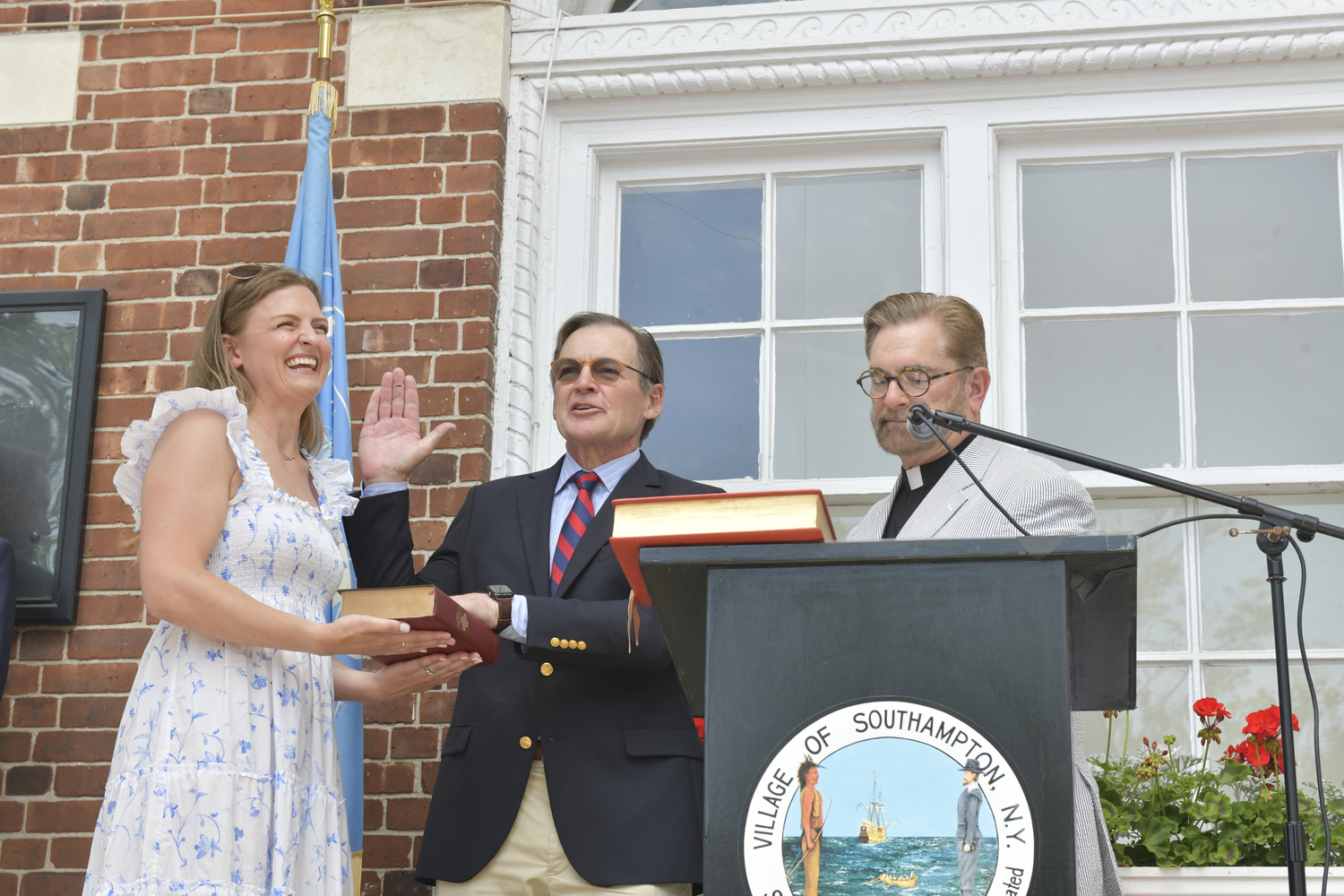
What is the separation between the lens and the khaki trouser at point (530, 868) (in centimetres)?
258

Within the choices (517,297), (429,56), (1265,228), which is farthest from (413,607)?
(1265,228)

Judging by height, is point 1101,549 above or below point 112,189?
below

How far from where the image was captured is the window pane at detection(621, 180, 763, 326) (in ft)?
13.6

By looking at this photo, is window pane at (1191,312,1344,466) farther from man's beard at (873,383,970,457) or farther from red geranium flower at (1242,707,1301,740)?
man's beard at (873,383,970,457)

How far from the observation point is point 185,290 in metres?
4.08

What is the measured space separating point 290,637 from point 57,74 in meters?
2.80

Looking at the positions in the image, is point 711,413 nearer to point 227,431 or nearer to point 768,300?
point 768,300

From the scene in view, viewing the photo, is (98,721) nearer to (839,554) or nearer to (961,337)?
(961,337)

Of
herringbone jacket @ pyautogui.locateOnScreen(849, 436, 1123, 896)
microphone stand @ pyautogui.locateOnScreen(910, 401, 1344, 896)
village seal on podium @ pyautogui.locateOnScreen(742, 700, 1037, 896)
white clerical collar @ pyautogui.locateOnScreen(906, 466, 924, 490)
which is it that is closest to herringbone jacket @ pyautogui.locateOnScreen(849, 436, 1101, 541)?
herringbone jacket @ pyautogui.locateOnScreen(849, 436, 1123, 896)

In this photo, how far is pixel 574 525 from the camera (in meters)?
2.94

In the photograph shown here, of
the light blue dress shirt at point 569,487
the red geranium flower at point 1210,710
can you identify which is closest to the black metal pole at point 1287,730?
the red geranium flower at point 1210,710

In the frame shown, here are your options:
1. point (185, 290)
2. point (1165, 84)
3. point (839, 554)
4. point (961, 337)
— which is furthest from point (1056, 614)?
point (185, 290)

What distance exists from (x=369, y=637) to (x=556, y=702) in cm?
53

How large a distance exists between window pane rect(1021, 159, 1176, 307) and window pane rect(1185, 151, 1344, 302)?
0.09 meters
